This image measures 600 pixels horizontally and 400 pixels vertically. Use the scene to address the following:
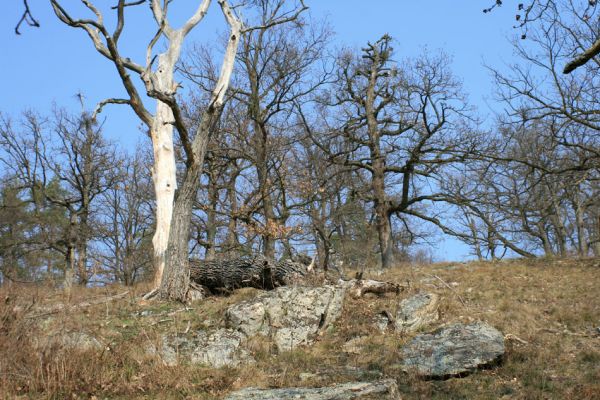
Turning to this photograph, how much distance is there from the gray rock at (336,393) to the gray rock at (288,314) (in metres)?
3.15

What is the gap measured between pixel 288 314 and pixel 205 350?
6.62 ft

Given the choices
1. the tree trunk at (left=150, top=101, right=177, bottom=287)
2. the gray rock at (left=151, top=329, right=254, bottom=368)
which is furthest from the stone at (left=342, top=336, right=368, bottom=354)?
the tree trunk at (left=150, top=101, right=177, bottom=287)

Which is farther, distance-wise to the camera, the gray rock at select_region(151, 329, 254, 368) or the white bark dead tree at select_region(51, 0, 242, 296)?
the white bark dead tree at select_region(51, 0, 242, 296)

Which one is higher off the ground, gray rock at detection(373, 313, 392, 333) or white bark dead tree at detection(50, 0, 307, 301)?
white bark dead tree at detection(50, 0, 307, 301)

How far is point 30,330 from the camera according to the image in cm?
836

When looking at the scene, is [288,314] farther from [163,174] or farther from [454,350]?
[163,174]

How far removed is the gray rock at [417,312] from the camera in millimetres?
11094

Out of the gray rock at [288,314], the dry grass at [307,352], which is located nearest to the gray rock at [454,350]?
the dry grass at [307,352]

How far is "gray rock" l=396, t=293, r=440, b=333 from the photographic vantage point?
11.1 meters

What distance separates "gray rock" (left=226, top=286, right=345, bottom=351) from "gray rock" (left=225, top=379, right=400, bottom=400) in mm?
3150

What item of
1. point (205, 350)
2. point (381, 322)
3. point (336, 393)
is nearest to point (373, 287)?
point (381, 322)

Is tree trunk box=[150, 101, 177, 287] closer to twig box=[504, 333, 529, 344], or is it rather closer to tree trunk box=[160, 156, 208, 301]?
tree trunk box=[160, 156, 208, 301]

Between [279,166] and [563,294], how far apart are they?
1268 cm

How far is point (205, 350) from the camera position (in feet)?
31.8
